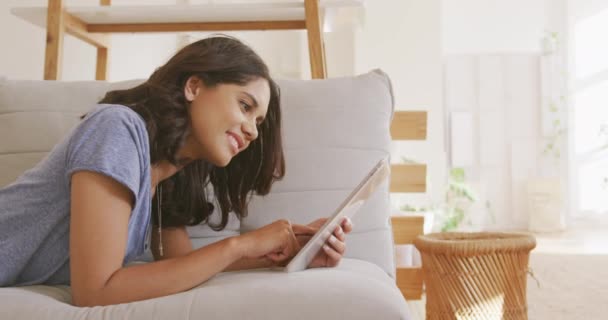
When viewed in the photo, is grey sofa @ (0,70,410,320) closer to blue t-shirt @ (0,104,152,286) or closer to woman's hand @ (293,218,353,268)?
woman's hand @ (293,218,353,268)

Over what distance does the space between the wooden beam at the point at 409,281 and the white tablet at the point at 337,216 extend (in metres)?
1.01

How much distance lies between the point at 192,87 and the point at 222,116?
9 cm

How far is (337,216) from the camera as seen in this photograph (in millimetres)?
960

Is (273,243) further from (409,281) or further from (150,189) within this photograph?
(409,281)

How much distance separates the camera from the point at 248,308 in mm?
833

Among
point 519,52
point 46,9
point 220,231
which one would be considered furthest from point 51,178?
point 519,52

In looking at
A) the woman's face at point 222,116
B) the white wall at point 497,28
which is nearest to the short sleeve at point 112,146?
the woman's face at point 222,116

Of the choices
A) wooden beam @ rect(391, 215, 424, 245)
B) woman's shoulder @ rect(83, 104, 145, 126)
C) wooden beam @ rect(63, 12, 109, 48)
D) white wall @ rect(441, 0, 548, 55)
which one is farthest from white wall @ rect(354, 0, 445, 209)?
woman's shoulder @ rect(83, 104, 145, 126)

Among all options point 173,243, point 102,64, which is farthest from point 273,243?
point 102,64

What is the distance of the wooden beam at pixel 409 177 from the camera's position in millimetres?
2011

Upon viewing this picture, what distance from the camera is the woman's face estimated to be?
43.1 inches

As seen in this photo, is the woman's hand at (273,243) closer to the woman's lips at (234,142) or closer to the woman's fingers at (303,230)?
the woman's fingers at (303,230)

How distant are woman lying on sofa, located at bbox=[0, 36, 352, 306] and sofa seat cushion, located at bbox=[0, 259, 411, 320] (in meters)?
0.07

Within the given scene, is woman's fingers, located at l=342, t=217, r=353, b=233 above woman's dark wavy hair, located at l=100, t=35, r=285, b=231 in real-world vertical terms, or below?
below
